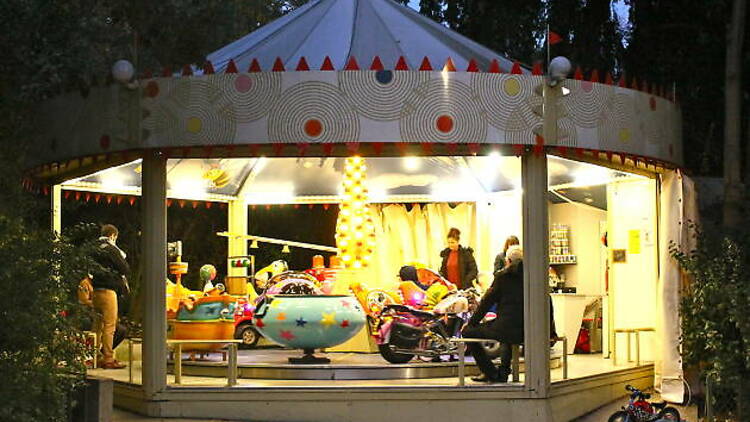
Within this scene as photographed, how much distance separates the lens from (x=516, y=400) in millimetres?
11422

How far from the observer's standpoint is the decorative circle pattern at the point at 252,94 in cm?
1125

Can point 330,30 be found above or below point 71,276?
above

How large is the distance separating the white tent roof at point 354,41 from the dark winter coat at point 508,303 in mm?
2037

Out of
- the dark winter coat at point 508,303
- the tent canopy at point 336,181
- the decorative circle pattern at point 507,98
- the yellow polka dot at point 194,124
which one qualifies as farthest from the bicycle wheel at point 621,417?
the yellow polka dot at point 194,124

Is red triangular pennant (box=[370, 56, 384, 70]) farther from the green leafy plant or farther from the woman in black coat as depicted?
the green leafy plant

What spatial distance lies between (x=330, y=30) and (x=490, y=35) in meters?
7.62

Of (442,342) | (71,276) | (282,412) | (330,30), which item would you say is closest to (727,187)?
(442,342)

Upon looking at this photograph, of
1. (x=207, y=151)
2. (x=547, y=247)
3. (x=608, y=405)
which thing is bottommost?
(x=608, y=405)

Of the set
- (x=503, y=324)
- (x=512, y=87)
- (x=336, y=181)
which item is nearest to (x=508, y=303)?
(x=503, y=324)

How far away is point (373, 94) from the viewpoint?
36.7 feet

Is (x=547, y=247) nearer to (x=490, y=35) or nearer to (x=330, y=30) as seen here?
(x=330, y=30)

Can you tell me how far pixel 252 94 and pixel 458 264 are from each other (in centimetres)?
544

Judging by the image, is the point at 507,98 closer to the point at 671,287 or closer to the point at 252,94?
the point at 252,94

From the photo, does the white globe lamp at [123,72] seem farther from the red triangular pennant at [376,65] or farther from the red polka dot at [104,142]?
the red triangular pennant at [376,65]
